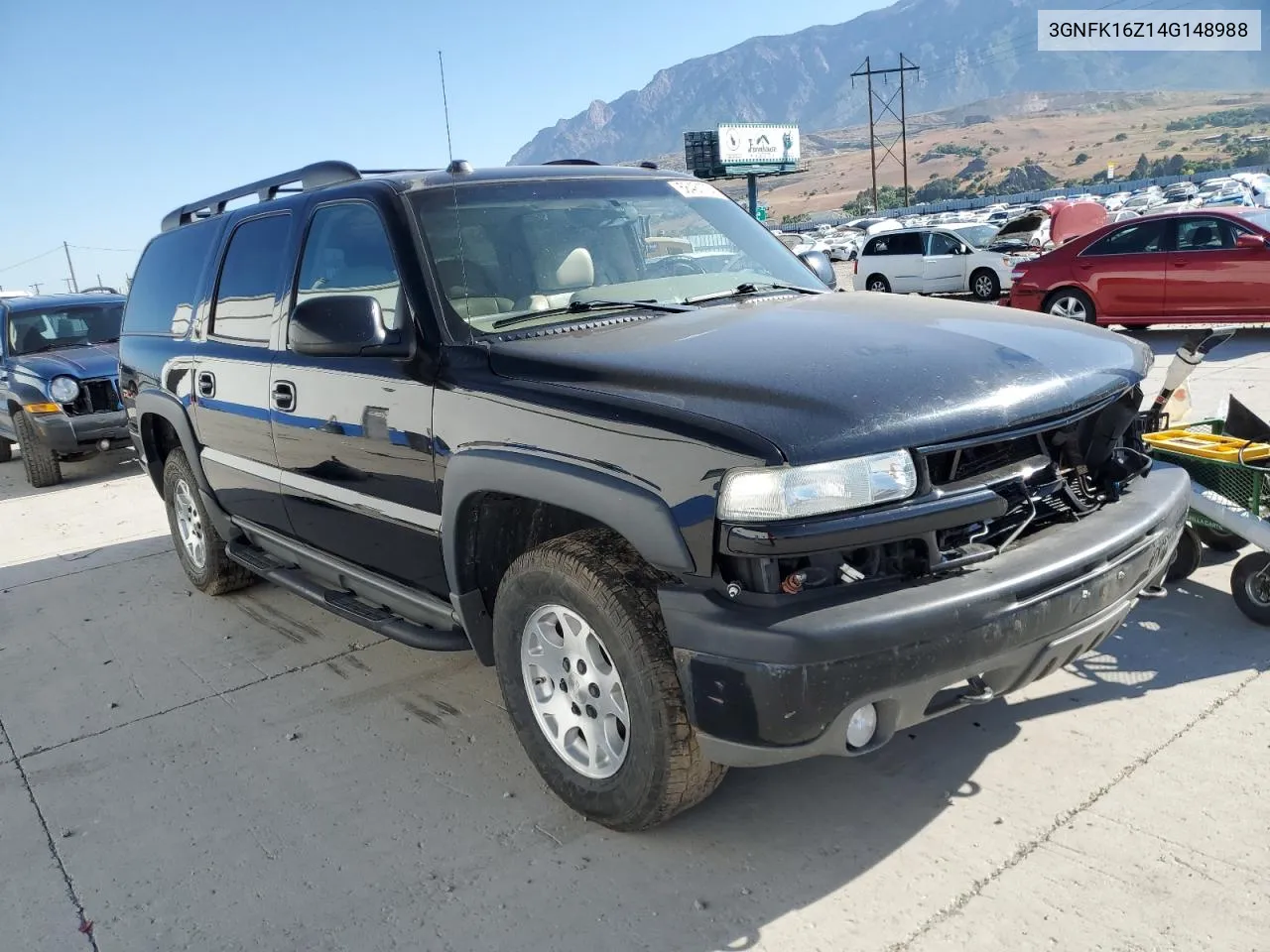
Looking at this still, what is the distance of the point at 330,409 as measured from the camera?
368cm

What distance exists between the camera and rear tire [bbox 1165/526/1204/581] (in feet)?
14.6

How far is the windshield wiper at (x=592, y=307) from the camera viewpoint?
3320 millimetres

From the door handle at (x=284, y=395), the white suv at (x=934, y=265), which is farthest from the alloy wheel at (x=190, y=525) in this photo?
the white suv at (x=934, y=265)

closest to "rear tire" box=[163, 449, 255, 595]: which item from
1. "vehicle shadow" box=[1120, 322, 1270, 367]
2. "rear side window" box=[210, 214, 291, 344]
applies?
"rear side window" box=[210, 214, 291, 344]

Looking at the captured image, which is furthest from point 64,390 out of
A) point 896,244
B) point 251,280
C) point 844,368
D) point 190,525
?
point 896,244

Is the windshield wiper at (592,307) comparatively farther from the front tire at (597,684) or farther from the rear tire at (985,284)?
the rear tire at (985,284)

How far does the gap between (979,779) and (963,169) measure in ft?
504

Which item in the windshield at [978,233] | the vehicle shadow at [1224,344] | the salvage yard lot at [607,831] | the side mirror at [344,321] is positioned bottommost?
the vehicle shadow at [1224,344]

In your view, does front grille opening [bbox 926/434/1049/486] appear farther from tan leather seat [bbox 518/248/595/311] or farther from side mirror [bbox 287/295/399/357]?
side mirror [bbox 287/295/399/357]

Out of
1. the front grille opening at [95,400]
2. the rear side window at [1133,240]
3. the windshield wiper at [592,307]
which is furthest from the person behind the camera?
the rear side window at [1133,240]

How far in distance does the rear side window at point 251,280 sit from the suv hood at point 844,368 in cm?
152

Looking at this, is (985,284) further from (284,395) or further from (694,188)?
(284,395)

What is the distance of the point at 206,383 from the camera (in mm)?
A: 4684

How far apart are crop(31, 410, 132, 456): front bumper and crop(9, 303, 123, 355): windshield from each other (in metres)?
1.37
